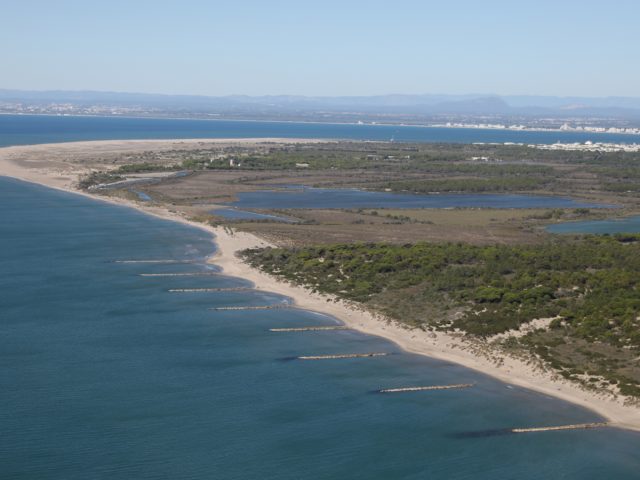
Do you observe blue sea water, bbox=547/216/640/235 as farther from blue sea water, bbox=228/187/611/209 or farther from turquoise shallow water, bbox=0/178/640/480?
turquoise shallow water, bbox=0/178/640/480

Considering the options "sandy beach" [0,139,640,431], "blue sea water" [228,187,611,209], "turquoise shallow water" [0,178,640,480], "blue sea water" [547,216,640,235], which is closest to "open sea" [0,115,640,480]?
"turquoise shallow water" [0,178,640,480]

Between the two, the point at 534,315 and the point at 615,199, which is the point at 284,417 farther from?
the point at 615,199

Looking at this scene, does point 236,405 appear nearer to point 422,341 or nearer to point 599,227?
point 422,341

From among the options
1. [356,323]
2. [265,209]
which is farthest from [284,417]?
[265,209]

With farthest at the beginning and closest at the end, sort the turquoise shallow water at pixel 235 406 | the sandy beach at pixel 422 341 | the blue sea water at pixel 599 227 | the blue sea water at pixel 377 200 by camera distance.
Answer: the blue sea water at pixel 377 200 < the blue sea water at pixel 599 227 < the sandy beach at pixel 422 341 < the turquoise shallow water at pixel 235 406

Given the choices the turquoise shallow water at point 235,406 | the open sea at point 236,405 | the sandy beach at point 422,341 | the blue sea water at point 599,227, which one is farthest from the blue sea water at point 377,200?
the turquoise shallow water at point 235,406

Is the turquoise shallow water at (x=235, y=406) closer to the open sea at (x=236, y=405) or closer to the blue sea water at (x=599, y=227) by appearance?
the open sea at (x=236, y=405)
